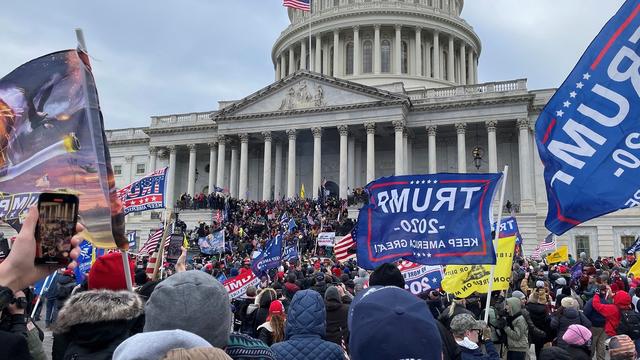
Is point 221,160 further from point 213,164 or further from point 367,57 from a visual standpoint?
point 367,57

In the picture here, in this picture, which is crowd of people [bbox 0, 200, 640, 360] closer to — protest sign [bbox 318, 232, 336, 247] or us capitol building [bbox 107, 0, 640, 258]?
protest sign [bbox 318, 232, 336, 247]

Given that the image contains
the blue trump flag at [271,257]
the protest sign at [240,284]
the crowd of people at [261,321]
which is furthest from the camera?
the blue trump flag at [271,257]

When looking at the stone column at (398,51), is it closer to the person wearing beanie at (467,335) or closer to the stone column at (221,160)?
the stone column at (221,160)

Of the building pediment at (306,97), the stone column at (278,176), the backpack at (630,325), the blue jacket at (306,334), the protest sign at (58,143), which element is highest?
the building pediment at (306,97)

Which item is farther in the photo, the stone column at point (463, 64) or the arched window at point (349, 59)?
the stone column at point (463, 64)

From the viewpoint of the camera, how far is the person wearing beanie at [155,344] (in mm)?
2256

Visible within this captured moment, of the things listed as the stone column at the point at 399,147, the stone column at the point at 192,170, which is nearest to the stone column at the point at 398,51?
the stone column at the point at 399,147

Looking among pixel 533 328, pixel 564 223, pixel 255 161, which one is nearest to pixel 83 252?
pixel 533 328

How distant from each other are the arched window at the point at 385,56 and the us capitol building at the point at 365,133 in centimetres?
12

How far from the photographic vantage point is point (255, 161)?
5506 centimetres

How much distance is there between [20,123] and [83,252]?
10.8 m

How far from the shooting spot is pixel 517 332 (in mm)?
8609

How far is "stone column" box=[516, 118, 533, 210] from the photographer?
4366 cm

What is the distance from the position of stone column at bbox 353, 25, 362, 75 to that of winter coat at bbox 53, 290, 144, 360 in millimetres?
59816
